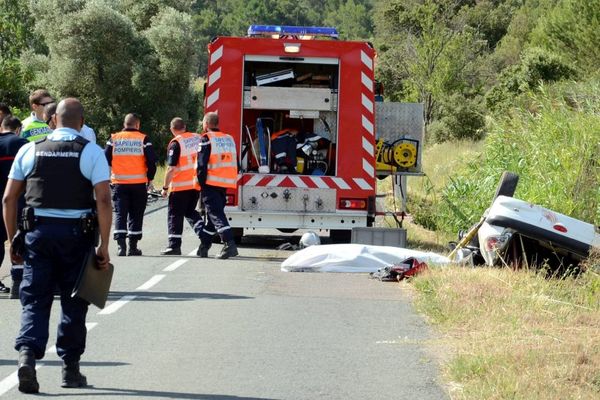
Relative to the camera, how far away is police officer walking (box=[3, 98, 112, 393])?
712 cm

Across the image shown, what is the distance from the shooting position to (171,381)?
738 centimetres

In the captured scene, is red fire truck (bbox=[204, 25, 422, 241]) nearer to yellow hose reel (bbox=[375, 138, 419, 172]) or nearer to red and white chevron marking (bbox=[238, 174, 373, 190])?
red and white chevron marking (bbox=[238, 174, 373, 190])

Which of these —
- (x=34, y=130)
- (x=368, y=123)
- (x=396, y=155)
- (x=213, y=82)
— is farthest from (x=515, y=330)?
(x=396, y=155)

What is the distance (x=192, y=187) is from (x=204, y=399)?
8.69 m

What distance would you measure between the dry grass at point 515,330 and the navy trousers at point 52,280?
7.57 feet

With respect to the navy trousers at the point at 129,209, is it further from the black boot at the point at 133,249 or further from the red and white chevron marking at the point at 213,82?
the red and white chevron marking at the point at 213,82

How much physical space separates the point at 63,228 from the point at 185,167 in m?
8.29

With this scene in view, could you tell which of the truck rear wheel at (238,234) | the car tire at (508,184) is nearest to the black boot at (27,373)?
the car tire at (508,184)

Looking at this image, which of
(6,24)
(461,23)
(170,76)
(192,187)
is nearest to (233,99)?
(192,187)

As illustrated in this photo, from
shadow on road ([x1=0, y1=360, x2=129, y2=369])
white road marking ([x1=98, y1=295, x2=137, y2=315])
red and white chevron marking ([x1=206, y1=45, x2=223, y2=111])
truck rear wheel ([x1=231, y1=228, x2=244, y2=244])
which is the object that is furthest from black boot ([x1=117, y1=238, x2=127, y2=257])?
shadow on road ([x1=0, y1=360, x2=129, y2=369])

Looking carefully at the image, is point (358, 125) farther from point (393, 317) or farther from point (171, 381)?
point (171, 381)

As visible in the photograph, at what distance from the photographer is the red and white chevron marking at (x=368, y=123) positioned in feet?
53.3

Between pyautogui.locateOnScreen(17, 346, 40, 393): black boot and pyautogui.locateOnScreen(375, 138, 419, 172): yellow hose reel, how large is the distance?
430 inches

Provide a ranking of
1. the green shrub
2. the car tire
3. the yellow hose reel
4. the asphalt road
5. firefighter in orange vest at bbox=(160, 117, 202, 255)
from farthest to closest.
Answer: the yellow hose reel < the green shrub < firefighter in orange vest at bbox=(160, 117, 202, 255) < the car tire < the asphalt road
